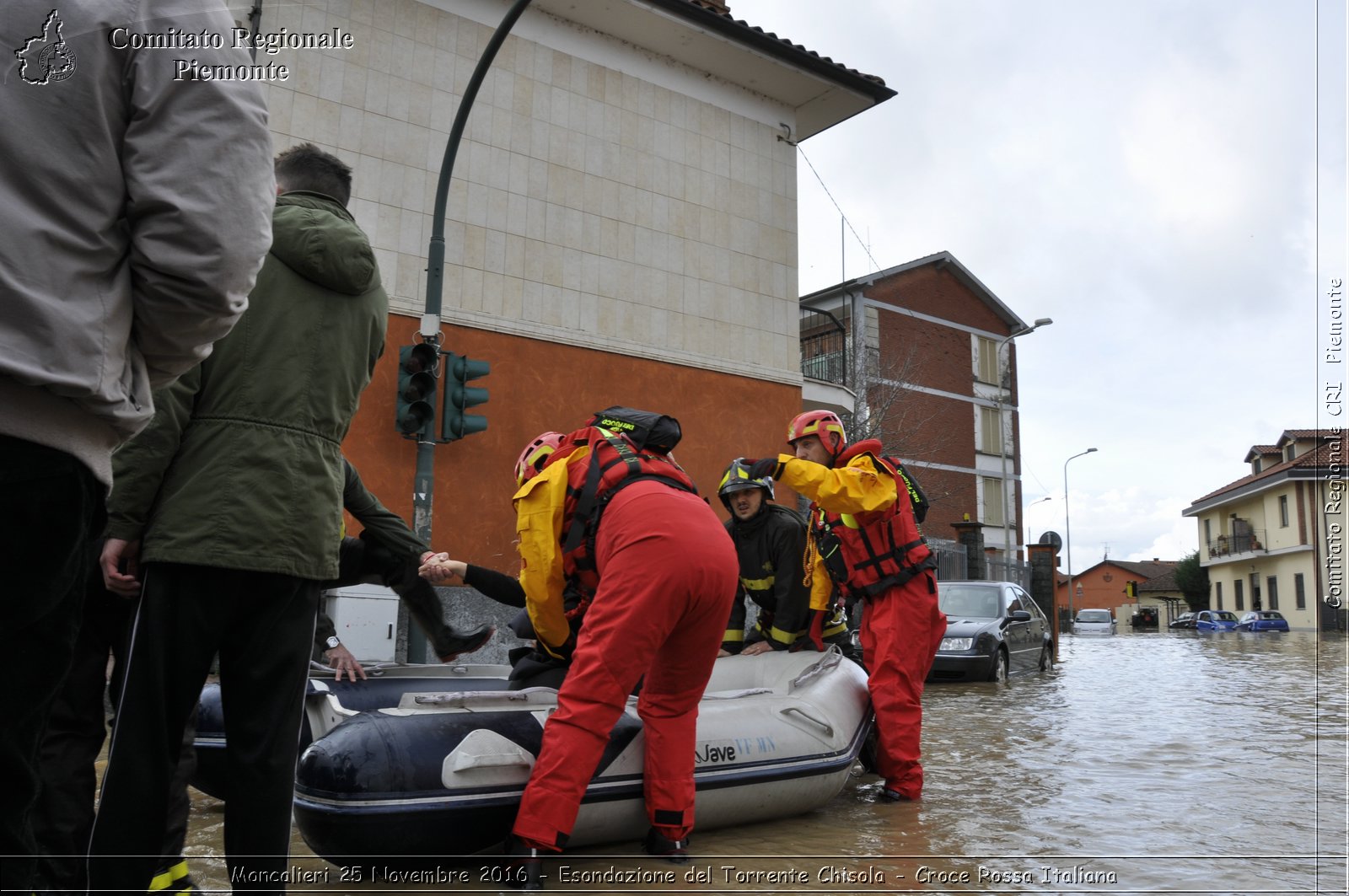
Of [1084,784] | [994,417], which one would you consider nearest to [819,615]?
[1084,784]

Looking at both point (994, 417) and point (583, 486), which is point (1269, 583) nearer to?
point (994, 417)

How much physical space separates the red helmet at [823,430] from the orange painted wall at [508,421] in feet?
21.1

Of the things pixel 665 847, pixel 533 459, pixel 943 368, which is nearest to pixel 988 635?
pixel 665 847

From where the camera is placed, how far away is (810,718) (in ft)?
16.4

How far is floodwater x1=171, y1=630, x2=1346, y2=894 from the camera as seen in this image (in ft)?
12.7

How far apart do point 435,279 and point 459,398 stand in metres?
1.10

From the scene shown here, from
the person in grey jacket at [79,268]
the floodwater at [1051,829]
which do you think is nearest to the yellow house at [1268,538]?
the floodwater at [1051,829]

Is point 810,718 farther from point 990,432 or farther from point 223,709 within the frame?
point 990,432

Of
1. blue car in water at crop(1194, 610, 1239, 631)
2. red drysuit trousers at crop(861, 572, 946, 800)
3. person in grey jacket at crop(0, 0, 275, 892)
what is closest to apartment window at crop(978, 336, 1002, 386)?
blue car in water at crop(1194, 610, 1239, 631)

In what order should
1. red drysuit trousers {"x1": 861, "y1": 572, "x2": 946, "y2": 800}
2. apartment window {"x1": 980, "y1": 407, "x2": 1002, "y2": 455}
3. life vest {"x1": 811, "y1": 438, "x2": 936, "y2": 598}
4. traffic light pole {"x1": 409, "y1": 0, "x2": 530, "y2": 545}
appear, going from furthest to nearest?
apartment window {"x1": 980, "y1": 407, "x2": 1002, "y2": 455} → traffic light pole {"x1": 409, "y1": 0, "x2": 530, "y2": 545} → life vest {"x1": 811, "y1": 438, "x2": 936, "y2": 598} → red drysuit trousers {"x1": 861, "y1": 572, "x2": 946, "y2": 800}

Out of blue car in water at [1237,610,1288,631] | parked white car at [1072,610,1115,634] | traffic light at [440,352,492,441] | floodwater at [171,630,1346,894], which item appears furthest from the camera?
parked white car at [1072,610,1115,634]

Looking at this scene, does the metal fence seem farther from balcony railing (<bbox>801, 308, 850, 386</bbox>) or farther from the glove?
the glove

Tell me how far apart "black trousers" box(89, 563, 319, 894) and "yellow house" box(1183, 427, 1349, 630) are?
4061cm

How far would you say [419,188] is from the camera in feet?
40.9
